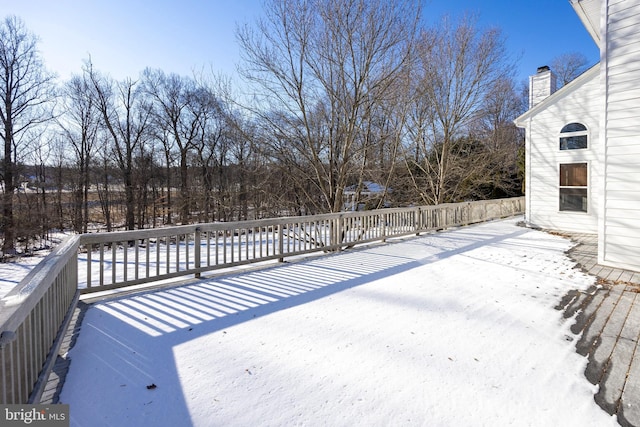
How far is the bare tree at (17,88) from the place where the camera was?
42.3ft

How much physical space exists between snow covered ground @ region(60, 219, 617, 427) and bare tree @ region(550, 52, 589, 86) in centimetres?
2671

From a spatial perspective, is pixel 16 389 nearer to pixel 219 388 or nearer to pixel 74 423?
pixel 74 423

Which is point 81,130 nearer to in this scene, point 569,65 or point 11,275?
point 11,275

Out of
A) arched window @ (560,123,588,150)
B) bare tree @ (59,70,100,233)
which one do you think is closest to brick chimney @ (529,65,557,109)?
arched window @ (560,123,588,150)

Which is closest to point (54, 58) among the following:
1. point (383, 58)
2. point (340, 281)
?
point (383, 58)

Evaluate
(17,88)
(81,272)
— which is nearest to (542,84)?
(81,272)

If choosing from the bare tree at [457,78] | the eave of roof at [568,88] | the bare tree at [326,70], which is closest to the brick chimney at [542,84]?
the bare tree at [457,78]

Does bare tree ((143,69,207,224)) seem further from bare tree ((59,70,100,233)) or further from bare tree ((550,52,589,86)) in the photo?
bare tree ((550,52,589,86))

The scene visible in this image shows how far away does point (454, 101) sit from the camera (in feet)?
37.7

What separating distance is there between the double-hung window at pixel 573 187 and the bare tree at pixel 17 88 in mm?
19326

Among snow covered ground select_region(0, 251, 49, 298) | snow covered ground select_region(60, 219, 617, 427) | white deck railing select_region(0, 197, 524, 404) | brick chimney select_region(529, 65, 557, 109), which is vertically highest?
brick chimney select_region(529, 65, 557, 109)

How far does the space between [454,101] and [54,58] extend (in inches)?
665

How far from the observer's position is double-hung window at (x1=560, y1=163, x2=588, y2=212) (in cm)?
830

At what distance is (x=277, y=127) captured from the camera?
7535mm
